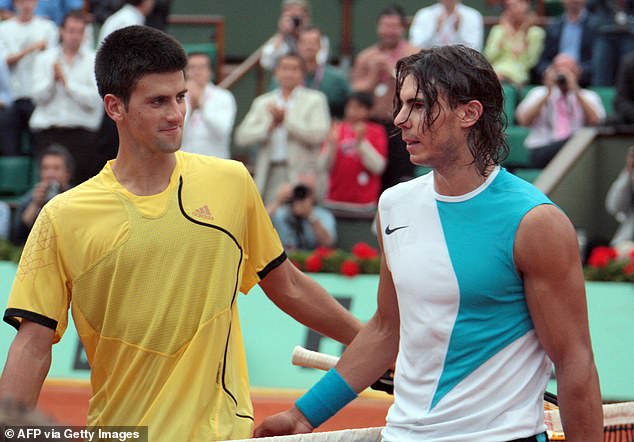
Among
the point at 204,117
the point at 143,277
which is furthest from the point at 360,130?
the point at 143,277

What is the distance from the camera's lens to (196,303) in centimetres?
354

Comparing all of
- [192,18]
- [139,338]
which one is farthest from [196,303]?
[192,18]

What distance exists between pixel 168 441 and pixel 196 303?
43 centimetres

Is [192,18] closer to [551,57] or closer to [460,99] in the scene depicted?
[551,57]

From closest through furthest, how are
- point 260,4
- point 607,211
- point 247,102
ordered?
point 607,211
point 247,102
point 260,4

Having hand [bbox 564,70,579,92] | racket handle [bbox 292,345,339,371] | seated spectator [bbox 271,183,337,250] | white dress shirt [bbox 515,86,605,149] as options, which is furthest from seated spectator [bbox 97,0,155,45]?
racket handle [bbox 292,345,339,371]

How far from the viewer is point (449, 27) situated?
1134 centimetres

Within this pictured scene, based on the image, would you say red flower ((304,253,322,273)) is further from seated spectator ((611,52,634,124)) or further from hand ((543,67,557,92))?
seated spectator ((611,52,634,124))

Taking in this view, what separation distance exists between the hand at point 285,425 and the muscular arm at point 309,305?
372 mm

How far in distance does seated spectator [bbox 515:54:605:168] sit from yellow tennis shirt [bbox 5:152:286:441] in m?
7.63

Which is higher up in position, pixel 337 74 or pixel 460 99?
pixel 460 99

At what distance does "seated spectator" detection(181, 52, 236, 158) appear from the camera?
1027 cm

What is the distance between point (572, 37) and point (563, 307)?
30.7 ft

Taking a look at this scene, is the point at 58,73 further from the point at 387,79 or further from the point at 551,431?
the point at 551,431
